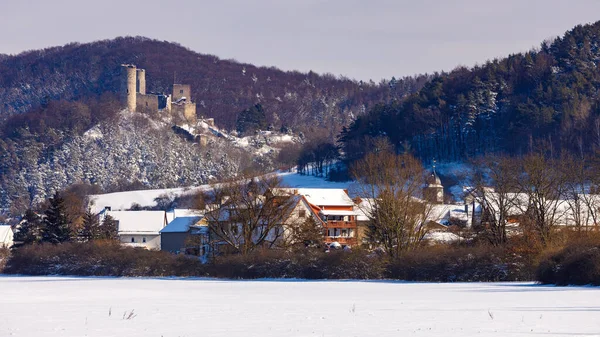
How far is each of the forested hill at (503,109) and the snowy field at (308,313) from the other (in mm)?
86487

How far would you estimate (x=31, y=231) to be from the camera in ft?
239

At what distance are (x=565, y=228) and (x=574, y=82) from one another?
8522 cm

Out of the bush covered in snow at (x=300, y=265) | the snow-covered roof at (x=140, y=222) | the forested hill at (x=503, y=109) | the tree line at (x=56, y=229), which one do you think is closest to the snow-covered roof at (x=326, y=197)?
the tree line at (x=56, y=229)

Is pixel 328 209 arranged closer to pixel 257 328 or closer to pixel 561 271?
pixel 561 271

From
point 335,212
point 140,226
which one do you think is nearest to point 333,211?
point 335,212

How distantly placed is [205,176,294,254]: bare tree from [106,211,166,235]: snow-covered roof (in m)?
39.5

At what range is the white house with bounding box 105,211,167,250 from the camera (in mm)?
97250

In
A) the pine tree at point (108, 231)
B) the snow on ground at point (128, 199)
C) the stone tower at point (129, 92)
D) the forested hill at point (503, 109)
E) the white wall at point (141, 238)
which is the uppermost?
the stone tower at point (129, 92)

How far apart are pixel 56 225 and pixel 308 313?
4836 cm

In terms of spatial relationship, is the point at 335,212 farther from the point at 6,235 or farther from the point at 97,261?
the point at 6,235

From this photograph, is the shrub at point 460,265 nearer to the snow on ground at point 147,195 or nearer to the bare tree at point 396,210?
the bare tree at point 396,210

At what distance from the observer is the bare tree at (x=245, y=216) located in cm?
5750

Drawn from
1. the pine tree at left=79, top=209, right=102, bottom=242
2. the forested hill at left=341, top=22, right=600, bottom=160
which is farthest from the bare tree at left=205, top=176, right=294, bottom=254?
the forested hill at left=341, top=22, right=600, bottom=160

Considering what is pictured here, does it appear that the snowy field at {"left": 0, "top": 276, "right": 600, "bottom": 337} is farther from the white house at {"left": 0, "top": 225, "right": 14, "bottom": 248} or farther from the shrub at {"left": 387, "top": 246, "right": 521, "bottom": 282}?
the white house at {"left": 0, "top": 225, "right": 14, "bottom": 248}
